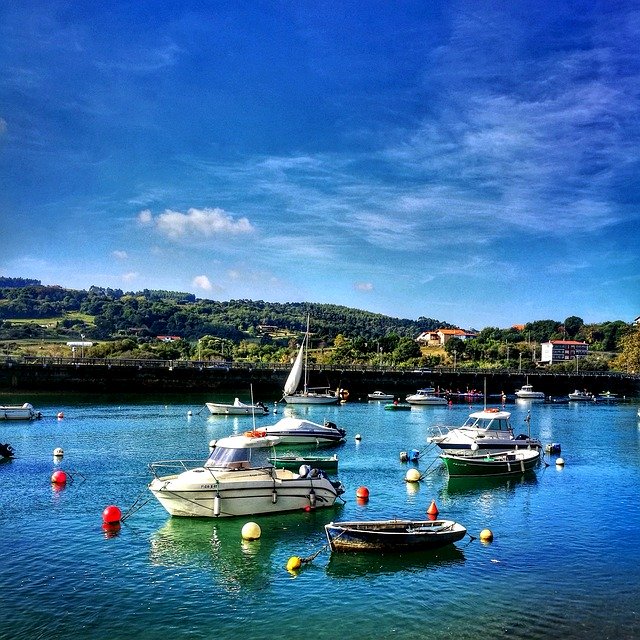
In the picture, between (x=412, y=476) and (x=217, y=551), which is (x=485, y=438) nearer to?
(x=412, y=476)

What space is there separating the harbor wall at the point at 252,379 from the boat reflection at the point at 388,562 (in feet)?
310

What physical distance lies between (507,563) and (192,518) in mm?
14562

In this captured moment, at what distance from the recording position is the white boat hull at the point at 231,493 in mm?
32188

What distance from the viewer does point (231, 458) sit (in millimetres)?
33500

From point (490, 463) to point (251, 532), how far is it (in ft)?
72.2

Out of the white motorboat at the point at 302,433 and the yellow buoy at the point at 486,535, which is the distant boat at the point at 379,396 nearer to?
the white motorboat at the point at 302,433

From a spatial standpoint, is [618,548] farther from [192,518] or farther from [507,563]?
[192,518]

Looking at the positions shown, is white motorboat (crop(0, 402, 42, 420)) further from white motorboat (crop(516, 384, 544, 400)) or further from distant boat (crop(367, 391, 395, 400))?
white motorboat (crop(516, 384, 544, 400))

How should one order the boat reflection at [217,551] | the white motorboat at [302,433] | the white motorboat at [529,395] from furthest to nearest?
the white motorboat at [529,395], the white motorboat at [302,433], the boat reflection at [217,551]

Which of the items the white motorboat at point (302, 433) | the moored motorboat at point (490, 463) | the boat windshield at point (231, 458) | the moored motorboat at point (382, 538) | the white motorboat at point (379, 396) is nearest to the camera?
the moored motorboat at point (382, 538)

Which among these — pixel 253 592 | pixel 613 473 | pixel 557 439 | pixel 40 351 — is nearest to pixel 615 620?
pixel 253 592

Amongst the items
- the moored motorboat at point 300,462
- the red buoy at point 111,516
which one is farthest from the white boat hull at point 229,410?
the red buoy at point 111,516

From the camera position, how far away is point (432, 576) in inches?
1030

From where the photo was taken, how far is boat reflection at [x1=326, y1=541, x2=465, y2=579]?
1043 inches
